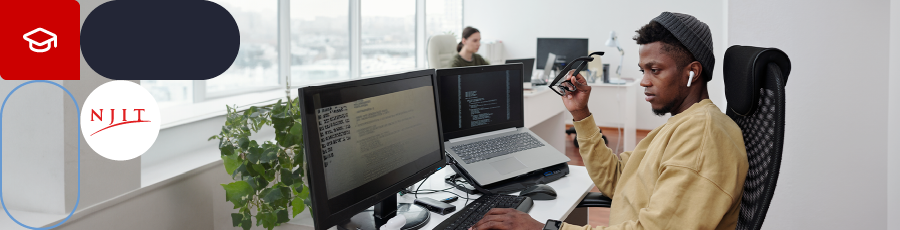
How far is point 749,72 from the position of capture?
3.34 ft

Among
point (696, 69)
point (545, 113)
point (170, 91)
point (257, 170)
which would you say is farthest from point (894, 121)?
point (170, 91)

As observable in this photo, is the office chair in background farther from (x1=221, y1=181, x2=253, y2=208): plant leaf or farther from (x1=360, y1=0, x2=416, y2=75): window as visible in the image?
(x1=221, y1=181, x2=253, y2=208): plant leaf

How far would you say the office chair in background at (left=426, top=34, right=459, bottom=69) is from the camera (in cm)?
478

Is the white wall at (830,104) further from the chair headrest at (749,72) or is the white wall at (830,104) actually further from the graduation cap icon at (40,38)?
the graduation cap icon at (40,38)

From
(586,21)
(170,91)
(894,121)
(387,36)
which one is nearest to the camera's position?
(894,121)

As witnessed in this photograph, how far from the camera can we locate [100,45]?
5.02 feet

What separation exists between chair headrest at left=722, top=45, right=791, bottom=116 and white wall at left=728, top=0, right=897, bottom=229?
4.02ft

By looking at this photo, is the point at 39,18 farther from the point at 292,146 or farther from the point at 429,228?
the point at 429,228

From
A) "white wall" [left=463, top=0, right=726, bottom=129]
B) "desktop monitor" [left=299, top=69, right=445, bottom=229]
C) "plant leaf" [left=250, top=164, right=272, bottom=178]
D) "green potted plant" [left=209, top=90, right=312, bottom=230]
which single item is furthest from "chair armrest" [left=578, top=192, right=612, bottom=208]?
"white wall" [left=463, top=0, right=726, bottom=129]

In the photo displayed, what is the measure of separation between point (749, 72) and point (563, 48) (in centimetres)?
454

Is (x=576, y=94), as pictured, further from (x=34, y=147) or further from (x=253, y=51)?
(x=253, y=51)

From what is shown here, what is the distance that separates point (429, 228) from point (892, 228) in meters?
1.66

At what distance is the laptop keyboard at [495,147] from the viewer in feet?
5.53

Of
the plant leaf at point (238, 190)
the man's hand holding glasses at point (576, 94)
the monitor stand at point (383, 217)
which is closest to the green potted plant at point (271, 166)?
the plant leaf at point (238, 190)
